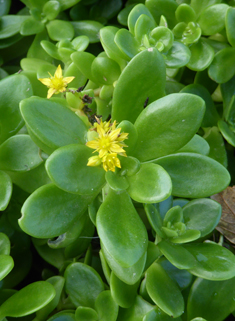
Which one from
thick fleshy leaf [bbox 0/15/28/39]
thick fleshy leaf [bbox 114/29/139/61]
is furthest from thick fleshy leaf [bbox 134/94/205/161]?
thick fleshy leaf [bbox 0/15/28/39]

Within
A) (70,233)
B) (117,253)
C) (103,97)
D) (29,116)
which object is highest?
(29,116)

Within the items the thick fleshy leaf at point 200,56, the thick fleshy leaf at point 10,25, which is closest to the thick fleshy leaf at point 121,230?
the thick fleshy leaf at point 200,56

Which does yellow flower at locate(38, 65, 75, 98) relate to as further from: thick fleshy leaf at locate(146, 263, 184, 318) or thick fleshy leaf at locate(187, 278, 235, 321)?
thick fleshy leaf at locate(187, 278, 235, 321)

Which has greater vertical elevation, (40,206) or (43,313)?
(40,206)

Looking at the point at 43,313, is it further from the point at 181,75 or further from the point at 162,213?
the point at 181,75

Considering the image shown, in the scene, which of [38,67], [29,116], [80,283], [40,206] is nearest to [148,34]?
[38,67]

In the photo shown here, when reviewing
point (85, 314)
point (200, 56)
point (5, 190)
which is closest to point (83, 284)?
point (85, 314)

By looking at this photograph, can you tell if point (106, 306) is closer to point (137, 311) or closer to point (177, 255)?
point (137, 311)

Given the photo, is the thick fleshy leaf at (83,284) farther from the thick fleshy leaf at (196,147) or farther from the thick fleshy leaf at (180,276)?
the thick fleshy leaf at (196,147)
